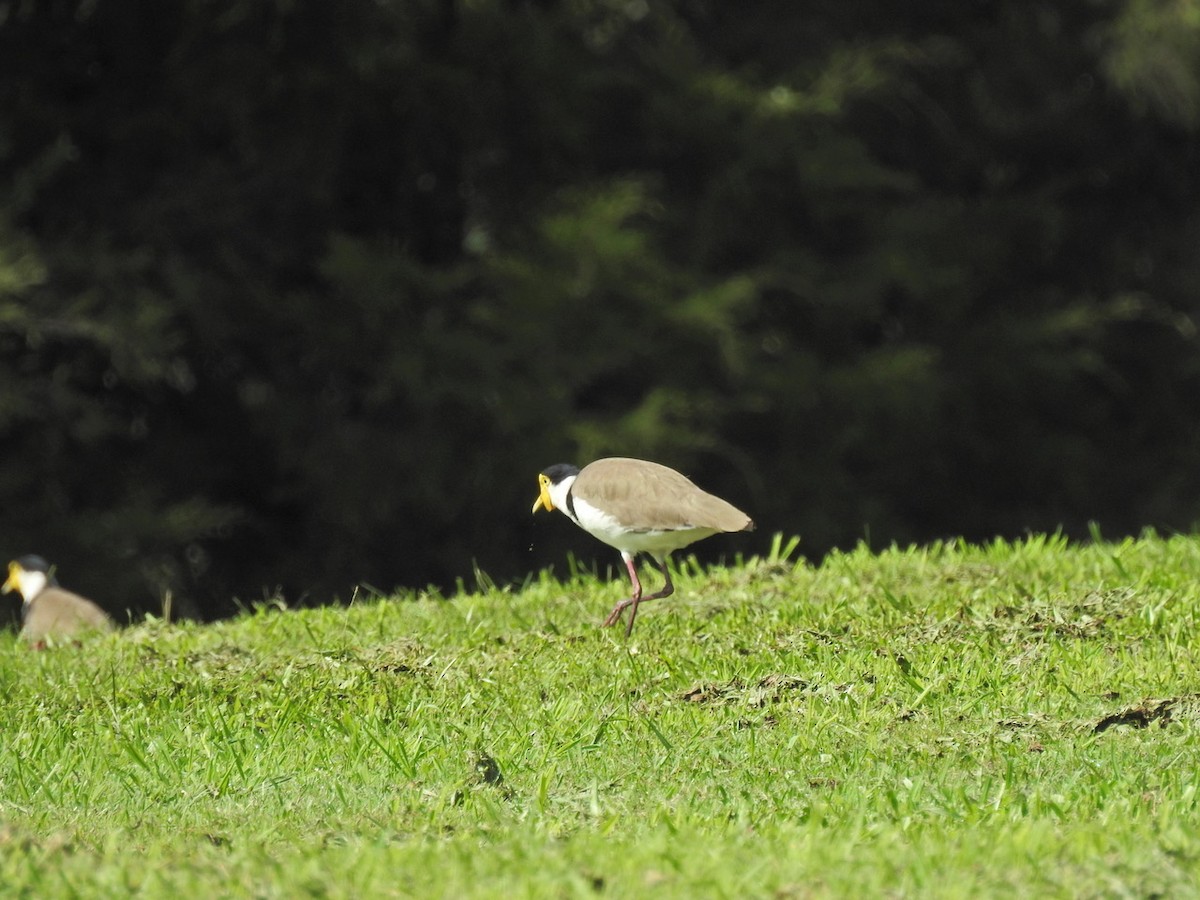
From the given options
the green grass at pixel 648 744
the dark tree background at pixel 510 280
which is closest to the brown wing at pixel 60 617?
the green grass at pixel 648 744

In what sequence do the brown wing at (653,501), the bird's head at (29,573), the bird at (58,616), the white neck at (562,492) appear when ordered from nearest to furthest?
the brown wing at (653,501)
the white neck at (562,492)
the bird at (58,616)
the bird's head at (29,573)

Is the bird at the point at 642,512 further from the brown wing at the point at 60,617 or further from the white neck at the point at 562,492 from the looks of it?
the brown wing at the point at 60,617

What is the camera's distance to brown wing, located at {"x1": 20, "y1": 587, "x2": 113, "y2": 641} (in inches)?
351

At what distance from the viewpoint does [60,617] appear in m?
9.15

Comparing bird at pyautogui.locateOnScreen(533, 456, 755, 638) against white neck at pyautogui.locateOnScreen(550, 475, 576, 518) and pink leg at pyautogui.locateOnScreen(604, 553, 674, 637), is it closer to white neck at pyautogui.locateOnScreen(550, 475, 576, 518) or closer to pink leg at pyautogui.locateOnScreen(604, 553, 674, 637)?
pink leg at pyautogui.locateOnScreen(604, 553, 674, 637)

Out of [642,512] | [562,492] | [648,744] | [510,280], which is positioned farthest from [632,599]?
[510,280]

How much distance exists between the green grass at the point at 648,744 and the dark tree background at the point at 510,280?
678 cm

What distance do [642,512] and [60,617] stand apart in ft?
11.6

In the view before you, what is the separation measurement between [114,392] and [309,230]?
247 centimetres

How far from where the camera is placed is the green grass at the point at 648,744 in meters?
4.55

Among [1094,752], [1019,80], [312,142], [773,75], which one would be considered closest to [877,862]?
[1094,752]

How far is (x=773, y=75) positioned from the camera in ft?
59.5

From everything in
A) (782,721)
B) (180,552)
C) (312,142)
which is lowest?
(180,552)

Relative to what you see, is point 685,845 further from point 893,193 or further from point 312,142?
point 893,193
